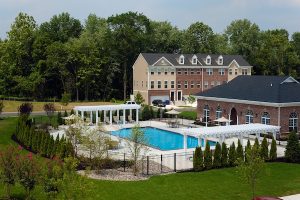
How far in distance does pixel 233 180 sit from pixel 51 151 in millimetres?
11879

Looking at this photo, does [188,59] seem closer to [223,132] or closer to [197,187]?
[223,132]

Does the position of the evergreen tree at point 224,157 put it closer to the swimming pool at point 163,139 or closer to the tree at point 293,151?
the tree at point 293,151

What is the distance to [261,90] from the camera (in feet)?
136

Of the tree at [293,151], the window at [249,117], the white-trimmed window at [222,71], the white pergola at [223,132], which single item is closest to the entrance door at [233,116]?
the window at [249,117]

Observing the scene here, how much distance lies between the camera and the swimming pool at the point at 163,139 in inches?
1425

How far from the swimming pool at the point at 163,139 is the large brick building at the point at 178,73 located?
26.2 meters

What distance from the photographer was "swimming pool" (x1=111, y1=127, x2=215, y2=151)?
119ft

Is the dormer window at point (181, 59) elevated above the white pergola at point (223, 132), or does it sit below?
above

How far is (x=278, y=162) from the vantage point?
28.9m

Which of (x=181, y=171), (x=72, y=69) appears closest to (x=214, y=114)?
(x=181, y=171)

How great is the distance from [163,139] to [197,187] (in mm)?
17393

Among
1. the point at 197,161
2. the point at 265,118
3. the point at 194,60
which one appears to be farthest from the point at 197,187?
the point at 194,60

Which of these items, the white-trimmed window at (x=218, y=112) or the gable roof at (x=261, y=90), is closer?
the gable roof at (x=261, y=90)

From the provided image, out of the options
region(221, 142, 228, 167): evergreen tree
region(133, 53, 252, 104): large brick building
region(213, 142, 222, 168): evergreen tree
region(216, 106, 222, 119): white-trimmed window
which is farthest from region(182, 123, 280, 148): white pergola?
region(133, 53, 252, 104): large brick building
